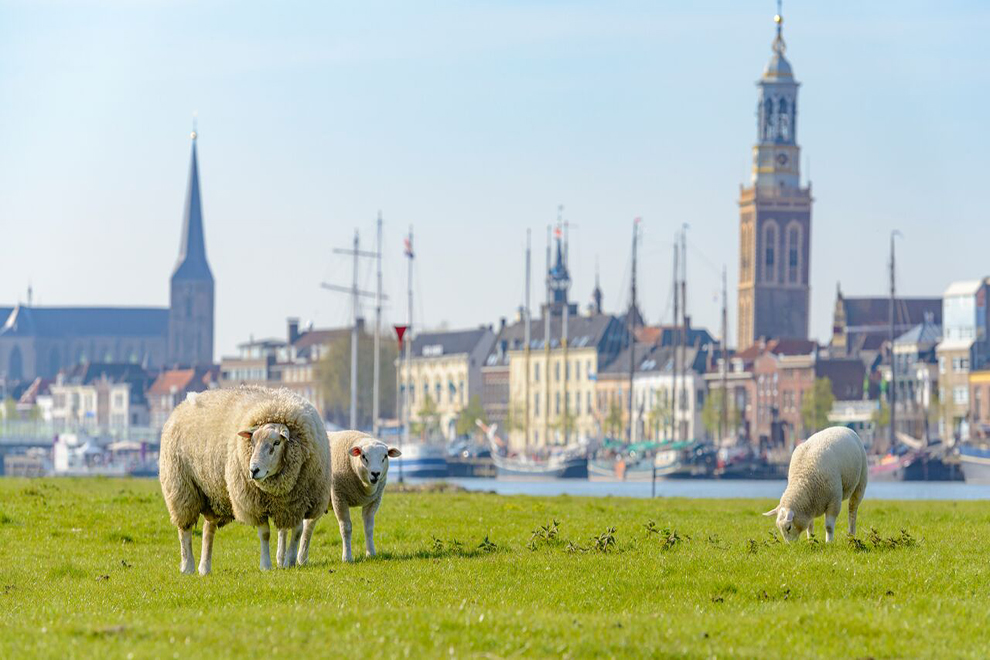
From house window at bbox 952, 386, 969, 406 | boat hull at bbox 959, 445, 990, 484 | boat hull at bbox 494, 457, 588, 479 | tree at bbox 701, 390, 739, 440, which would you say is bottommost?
boat hull at bbox 494, 457, 588, 479

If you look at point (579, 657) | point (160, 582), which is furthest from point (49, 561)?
point (579, 657)

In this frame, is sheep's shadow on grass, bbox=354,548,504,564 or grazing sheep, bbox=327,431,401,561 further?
grazing sheep, bbox=327,431,401,561

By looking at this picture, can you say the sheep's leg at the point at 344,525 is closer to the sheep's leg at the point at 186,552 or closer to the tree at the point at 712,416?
the sheep's leg at the point at 186,552

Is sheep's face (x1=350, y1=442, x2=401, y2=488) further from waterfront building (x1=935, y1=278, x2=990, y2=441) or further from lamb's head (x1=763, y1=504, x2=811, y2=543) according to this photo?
waterfront building (x1=935, y1=278, x2=990, y2=441)

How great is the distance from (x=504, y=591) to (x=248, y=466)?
13.4 feet

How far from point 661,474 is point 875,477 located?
58.8 ft

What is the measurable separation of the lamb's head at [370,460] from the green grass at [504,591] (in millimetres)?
985

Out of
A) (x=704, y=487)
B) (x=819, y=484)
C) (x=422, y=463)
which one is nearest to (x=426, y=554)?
(x=819, y=484)

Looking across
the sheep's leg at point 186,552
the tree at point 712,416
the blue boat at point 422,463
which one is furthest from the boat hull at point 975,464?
the sheep's leg at point 186,552

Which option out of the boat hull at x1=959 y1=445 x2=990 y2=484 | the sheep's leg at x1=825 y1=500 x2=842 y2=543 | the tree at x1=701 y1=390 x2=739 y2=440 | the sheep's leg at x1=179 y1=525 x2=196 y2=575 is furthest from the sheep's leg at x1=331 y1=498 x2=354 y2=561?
the tree at x1=701 y1=390 x2=739 y2=440

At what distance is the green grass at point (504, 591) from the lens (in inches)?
586

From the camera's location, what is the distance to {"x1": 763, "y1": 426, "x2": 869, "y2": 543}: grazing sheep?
24703 mm

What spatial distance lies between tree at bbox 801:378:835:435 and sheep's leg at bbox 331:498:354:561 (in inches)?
6407

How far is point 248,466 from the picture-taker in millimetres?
22203
